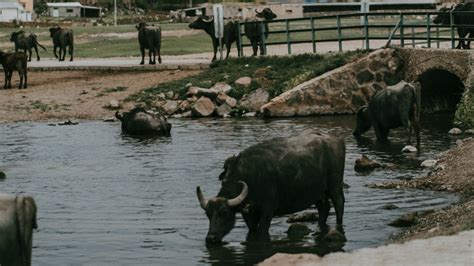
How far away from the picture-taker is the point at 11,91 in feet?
133

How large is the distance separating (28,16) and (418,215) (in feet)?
347

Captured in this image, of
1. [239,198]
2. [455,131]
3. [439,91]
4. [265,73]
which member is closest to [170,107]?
[265,73]

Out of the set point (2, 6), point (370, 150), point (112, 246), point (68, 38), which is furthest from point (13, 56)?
point (2, 6)

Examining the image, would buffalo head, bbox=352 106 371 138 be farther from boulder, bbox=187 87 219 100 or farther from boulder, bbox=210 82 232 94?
boulder, bbox=210 82 232 94

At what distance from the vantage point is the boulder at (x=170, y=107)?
121ft

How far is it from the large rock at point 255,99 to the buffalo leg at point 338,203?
19.5 m

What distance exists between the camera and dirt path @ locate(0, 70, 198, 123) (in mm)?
36906

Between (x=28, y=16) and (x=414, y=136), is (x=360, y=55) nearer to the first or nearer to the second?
(x=414, y=136)

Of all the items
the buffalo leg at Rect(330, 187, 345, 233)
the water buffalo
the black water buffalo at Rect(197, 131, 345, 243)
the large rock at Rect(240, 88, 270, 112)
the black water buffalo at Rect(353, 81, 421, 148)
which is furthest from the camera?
the large rock at Rect(240, 88, 270, 112)

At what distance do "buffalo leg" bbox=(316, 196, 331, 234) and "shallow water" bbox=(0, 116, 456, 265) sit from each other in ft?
1.28

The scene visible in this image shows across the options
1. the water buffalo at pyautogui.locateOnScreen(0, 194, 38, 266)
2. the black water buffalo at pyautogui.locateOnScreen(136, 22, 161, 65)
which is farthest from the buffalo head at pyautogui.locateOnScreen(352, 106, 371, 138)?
the water buffalo at pyautogui.locateOnScreen(0, 194, 38, 266)

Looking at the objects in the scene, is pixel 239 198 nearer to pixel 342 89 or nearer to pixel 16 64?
pixel 342 89

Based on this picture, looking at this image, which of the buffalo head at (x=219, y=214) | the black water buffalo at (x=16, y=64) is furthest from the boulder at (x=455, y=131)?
the black water buffalo at (x=16, y=64)

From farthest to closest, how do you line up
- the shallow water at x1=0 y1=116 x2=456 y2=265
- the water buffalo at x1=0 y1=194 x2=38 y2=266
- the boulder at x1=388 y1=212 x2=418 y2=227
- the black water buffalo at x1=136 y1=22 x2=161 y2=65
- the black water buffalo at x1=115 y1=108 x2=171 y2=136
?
the black water buffalo at x1=136 y1=22 x2=161 y2=65 < the black water buffalo at x1=115 y1=108 x2=171 y2=136 < the boulder at x1=388 y1=212 x2=418 y2=227 < the shallow water at x1=0 y1=116 x2=456 y2=265 < the water buffalo at x1=0 y1=194 x2=38 y2=266
